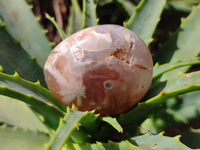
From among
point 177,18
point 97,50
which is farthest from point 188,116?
point 177,18

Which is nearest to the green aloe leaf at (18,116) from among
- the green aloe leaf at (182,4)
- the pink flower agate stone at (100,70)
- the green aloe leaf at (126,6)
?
the pink flower agate stone at (100,70)

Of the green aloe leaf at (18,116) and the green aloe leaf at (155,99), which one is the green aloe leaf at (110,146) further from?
the green aloe leaf at (18,116)

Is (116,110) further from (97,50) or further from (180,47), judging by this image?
(180,47)

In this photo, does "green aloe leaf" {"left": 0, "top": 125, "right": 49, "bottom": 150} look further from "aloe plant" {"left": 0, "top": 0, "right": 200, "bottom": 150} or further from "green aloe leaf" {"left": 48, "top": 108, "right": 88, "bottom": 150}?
"green aloe leaf" {"left": 48, "top": 108, "right": 88, "bottom": 150}

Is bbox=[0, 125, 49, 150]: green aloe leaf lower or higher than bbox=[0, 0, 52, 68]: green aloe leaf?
lower

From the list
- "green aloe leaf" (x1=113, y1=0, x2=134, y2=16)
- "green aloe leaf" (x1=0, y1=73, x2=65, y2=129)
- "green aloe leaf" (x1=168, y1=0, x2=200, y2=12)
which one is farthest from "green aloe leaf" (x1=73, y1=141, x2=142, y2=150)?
"green aloe leaf" (x1=168, y1=0, x2=200, y2=12)

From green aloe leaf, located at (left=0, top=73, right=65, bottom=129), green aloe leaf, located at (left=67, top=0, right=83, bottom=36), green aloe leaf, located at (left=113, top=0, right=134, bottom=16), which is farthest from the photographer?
green aloe leaf, located at (left=113, top=0, right=134, bottom=16)

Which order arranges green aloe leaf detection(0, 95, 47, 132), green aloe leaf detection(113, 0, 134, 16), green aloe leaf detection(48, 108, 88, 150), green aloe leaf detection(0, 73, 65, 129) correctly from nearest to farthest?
1. green aloe leaf detection(48, 108, 88, 150)
2. green aloe leaf detection(0, 73, 65, 129)
3. green aloe leaf detection(0, 95, 47, 132)
4. green aloe leaf detection(113, 0, 134, 16)
